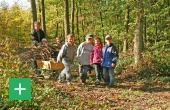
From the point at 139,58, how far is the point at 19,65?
23.0 feet

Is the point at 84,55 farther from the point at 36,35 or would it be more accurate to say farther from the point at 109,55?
the point at 36,35

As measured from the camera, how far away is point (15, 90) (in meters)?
4.82

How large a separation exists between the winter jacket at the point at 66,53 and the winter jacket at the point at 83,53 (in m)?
0.26

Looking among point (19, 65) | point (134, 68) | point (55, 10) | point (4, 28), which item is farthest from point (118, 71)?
point (4, 28)

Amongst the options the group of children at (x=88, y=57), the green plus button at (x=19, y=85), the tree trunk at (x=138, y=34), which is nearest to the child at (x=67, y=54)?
the group of children at (x=88, y=57)

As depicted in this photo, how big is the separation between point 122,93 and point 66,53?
7.90ft

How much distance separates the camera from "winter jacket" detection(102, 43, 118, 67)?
34.6 feet

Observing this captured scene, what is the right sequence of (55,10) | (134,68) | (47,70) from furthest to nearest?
(55,10) → (134,68) → (47,70)

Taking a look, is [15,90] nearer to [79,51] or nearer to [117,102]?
[117,102]

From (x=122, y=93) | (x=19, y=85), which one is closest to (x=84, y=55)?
(x=122, y=93)

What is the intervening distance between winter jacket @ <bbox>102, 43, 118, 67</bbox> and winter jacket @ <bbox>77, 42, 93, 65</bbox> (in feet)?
1.91

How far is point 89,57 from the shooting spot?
10883 mm

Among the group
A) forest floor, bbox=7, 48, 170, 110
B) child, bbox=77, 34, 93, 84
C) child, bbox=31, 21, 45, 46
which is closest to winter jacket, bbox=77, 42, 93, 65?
child, bbox=77, 34, 93, 84

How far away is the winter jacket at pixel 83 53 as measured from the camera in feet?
35.2
